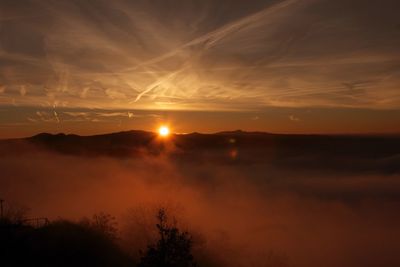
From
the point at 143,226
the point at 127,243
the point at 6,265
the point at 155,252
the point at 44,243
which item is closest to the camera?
the point at 155,252

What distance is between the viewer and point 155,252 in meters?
30.3

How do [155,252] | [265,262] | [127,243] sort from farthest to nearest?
[265,262]
[127,243]
[155,252]

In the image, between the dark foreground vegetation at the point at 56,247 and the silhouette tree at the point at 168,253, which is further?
the dark foreground vegetation at the point at 56,247

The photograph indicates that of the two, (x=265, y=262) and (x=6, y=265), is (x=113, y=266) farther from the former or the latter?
(x=265, y=262)

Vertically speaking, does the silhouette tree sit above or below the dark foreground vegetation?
above

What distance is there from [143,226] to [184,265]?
13118 centimetres

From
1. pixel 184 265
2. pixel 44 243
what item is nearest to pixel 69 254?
pixel 44 243

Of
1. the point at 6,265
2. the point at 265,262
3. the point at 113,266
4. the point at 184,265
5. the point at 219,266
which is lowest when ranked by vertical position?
the point at 265,262

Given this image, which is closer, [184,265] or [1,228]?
[184,265]

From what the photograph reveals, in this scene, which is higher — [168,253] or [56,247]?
[168,253]

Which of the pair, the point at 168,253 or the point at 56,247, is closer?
the point at 168,253

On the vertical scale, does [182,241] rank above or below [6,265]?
above

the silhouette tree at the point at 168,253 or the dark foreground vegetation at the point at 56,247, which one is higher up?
the silhouette tree at the point at 168,253

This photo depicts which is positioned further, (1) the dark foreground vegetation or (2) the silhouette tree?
(1) the dark foreground vegetation
